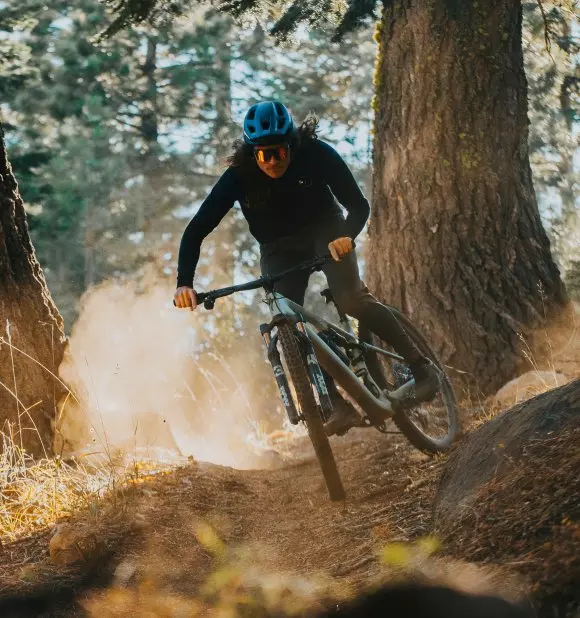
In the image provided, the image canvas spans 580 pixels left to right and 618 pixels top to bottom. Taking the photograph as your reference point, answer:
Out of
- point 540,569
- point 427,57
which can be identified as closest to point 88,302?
point 427,57

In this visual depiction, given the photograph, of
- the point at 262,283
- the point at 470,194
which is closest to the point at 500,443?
the point at 262,283

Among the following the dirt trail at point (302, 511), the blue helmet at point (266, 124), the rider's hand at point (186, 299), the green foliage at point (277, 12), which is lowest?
the dirt trail at point (302, 511)

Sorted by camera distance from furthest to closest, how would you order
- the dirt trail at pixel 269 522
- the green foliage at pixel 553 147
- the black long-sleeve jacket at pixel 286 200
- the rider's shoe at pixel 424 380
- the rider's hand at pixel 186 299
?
the green foliage at pixel 553 147
the rider's shoe at pixel 424 380
the black long-sleeve jacket at pixel 286 200
the rider's hand at pixel 186 299
the dirt trail at pixel 269 522

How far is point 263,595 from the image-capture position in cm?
310

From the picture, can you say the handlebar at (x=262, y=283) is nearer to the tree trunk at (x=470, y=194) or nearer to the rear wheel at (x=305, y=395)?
the rear wheel at (x=305, y=395)

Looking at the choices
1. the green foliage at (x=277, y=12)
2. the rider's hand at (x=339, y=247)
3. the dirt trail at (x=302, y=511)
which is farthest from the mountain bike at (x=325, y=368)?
the green foliage at (x=277, y=12)

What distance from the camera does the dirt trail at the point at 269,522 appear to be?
3484 mm

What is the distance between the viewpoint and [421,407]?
6.07 meters

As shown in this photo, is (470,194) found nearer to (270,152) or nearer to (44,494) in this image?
(270,152)

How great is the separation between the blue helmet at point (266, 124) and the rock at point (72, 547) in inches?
91.4

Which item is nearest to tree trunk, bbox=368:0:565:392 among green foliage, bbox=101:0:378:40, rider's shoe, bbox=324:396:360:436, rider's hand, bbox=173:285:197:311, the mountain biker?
green foliage, bbox=101:0:378:40

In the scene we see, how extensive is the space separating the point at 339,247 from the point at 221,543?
175cm

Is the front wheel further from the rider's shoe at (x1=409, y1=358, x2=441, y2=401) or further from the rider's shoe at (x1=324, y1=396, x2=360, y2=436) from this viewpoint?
the rider's shoe at (x1=324, y1=396, x2=360, y2=436)

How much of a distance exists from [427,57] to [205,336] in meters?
17.9
